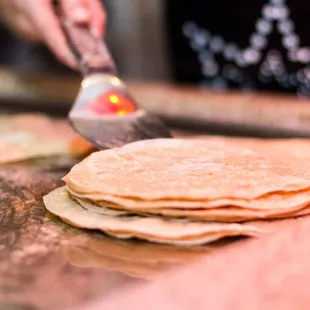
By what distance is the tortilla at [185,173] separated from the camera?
2.68ft

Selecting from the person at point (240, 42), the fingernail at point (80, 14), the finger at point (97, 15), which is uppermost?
the fingernail at point (80, 14)

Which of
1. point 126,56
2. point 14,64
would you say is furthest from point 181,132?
point 14,64

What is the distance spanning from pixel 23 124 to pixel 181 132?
1.15ft

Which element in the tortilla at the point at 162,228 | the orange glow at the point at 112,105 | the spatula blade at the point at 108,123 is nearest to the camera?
the tortilla at the point at 162,228

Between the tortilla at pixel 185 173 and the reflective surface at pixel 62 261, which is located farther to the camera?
the tortilla at pixel 185 173

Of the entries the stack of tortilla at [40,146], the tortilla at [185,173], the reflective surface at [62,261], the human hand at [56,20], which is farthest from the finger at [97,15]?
the reflective surface at [62,261]

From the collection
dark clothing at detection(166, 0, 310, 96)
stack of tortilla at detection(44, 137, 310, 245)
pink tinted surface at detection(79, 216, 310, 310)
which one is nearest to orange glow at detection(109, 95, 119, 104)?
stack of tortilla at detection(44, 137, 310, 245)

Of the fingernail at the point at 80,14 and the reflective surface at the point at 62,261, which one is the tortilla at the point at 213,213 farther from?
the fingernail at the point at 80,14

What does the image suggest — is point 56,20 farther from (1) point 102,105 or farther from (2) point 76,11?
(1) point 102,105

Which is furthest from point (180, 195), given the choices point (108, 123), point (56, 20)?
A: point (56, 20)

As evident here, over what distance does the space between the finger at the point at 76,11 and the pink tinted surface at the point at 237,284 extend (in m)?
0.72

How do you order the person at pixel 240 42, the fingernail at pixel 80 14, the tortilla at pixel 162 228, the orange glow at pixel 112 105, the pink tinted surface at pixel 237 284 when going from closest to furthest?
the pink tinted surface at pixel 237 284 < the tortilla at pixel 162 228 < the orange glow at pixel 112 105 < the fingernail at pixel 80 14 < the person at pixel 240 42

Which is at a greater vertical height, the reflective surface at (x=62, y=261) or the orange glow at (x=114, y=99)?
the reflective surface at (x=62, y=261)

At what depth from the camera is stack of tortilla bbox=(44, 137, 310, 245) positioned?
796 mm
